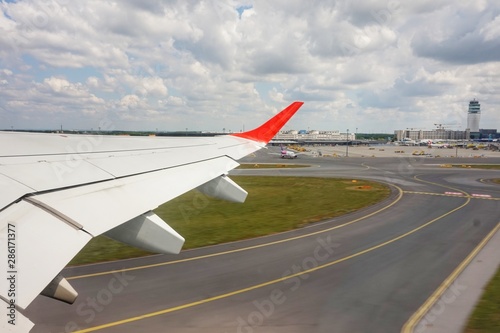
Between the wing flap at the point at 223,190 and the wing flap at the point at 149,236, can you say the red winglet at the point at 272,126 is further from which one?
the wing flap at the point at 149,236

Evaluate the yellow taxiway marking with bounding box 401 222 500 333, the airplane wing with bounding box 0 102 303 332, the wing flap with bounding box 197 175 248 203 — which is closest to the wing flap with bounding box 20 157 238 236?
the airplane wing with bounding box 0 102 303 332

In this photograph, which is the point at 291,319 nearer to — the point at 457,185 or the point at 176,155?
the point at 176,155

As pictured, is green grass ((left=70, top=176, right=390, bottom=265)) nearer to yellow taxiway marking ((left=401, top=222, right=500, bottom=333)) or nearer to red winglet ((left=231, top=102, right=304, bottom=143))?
red winglet ((left=231, top=102, right=304, bottom=143))

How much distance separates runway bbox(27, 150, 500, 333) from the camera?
842 centimetres

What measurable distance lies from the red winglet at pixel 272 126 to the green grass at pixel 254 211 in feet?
17.4

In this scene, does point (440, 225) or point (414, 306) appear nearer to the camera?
point (414, 306)

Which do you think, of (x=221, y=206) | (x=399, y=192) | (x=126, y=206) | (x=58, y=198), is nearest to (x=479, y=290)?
(x=126, y=206)

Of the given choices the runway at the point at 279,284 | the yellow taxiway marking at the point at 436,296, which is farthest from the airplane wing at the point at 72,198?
the yellow taxiway marking at the point at 436,296

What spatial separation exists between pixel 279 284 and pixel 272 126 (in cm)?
576

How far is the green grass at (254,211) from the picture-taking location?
14.8 m

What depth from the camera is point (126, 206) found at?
17.0ft

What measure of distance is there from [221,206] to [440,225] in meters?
14.1

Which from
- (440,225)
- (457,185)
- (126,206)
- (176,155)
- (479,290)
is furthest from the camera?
(457,185)

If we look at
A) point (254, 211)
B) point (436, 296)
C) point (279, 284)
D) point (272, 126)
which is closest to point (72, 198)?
point (279, 284)
